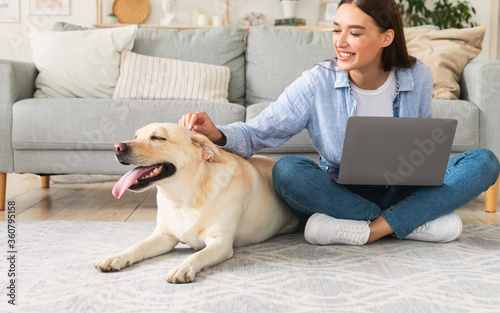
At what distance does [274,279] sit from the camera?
1.30 meters

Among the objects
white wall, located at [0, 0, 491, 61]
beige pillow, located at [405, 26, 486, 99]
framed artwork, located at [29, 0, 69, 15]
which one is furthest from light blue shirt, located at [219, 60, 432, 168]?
framed artwork, located at [29, 0, 69, 15]

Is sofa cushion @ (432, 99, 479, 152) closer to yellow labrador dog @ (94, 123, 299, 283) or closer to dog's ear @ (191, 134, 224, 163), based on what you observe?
yellow labrador dog @ (94, 123, 299, 283)

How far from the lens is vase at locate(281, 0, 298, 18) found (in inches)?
187

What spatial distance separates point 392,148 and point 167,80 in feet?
4.90

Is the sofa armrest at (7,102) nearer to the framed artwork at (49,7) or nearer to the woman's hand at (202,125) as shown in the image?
the woman's hand at (202,125)

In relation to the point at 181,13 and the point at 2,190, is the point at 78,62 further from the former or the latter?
the point at 181,13

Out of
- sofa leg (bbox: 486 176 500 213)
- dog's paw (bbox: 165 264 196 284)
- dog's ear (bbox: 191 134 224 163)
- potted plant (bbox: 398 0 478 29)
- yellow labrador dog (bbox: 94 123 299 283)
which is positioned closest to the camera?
dog's paw (bbox: 165 264 196 284)

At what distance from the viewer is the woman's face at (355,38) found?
1607mm

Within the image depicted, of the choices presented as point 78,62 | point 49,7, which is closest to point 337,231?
point 78,62

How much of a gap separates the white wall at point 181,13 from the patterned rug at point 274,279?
11.6ft

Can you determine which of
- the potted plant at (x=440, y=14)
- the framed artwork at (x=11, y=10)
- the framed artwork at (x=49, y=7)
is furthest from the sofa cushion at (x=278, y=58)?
the framed artwork at (x=11, y=10)

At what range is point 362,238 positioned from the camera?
1.65m

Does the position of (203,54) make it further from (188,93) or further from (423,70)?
(423,70)

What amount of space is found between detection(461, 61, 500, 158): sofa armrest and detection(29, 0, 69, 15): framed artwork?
3.78 meters
